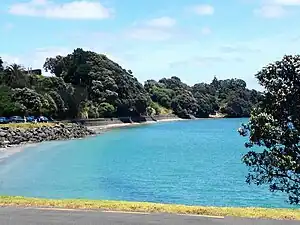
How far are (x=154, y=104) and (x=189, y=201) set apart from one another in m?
158

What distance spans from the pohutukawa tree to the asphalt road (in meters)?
5.23

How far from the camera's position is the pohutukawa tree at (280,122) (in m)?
17.5

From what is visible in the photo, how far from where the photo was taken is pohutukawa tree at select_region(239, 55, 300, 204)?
57.4 feet

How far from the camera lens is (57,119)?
119188 mm

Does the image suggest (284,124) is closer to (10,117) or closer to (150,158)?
(150,158)

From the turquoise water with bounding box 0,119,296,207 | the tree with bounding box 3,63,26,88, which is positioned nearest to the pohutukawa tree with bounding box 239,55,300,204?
the turquoise water with bounding box 0,119,296,207

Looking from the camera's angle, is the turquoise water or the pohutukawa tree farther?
the turquoise water

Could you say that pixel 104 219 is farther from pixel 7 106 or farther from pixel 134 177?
pixel 7 106

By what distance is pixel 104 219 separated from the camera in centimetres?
1337

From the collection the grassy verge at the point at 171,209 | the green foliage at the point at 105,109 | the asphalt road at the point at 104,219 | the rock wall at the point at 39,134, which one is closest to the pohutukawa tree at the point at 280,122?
the grassy verge at the point at 171,209

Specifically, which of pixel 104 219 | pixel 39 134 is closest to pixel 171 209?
pixel 104 219

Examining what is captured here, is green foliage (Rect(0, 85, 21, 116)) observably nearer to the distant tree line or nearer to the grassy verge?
the distant tree line

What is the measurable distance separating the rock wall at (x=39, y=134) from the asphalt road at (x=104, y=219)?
6108cm

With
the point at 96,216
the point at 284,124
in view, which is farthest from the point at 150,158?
the point at 96,216
